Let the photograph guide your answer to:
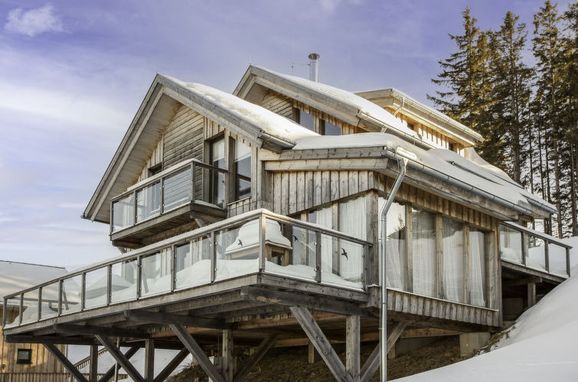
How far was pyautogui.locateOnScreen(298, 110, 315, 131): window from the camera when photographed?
2295 centimetres

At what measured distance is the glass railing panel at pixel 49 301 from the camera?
20.7 m

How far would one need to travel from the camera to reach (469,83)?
49594 millimetres

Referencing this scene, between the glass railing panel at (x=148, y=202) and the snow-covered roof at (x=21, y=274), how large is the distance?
49.5 feet

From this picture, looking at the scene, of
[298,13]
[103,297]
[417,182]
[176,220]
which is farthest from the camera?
[298,13]

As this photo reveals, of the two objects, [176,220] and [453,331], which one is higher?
[176,220]

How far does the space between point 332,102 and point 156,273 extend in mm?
7480

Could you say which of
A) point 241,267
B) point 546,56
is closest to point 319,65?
point 241,267

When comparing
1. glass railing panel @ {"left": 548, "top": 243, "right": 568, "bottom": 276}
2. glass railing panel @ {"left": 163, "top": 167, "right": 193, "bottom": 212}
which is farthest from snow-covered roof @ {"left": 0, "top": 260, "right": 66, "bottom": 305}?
glass railing panel @ {"left": 548, "top": 243, "right": 568, "bottom": 276}

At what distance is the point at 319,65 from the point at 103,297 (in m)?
13.3

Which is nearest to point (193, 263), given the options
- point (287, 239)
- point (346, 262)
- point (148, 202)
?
point (287, 239)

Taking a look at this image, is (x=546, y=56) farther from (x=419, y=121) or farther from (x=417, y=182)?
(x=417, y=182)

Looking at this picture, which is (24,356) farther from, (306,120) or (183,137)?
(306,120)

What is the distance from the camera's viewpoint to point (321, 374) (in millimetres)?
21078

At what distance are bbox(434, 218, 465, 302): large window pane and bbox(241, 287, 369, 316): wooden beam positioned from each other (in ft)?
9.78
